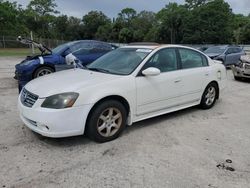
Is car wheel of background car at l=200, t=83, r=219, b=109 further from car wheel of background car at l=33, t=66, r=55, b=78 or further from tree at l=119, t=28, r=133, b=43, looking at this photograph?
tree at l=119, t=28, r=133, b=43

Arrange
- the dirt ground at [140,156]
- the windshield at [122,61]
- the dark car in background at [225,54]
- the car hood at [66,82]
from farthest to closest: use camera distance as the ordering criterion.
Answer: the dark car in background at [225,54], the windshield at [122,61], the car hood at [66,82], the dirt ground at [140,156]

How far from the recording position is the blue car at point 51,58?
8.29 m

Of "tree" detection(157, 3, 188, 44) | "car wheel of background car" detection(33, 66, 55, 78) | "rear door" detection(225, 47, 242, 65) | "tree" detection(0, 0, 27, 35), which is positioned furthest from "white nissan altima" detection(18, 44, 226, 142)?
"tree" detection(157, 3, 188, 44)

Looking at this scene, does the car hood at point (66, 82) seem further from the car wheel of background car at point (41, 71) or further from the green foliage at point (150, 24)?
the green foliage at point (150, 24)

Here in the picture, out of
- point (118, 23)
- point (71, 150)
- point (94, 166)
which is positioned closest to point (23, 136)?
point (71, 150)

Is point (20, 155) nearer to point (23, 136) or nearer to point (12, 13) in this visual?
point (23, 136)

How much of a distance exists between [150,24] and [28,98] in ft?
240

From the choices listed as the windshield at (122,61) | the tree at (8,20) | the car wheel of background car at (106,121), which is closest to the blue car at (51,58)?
the windshield at (122,61)

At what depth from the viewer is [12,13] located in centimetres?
4647

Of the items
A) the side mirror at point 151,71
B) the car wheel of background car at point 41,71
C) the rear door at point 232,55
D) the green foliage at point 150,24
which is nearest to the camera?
the side mirror at point 151,71

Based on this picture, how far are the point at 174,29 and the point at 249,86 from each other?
47.0m

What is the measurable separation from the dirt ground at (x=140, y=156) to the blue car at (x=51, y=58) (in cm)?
315

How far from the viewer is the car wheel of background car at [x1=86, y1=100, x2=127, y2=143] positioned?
3990mm

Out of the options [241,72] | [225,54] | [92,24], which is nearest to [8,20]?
[92,24]
